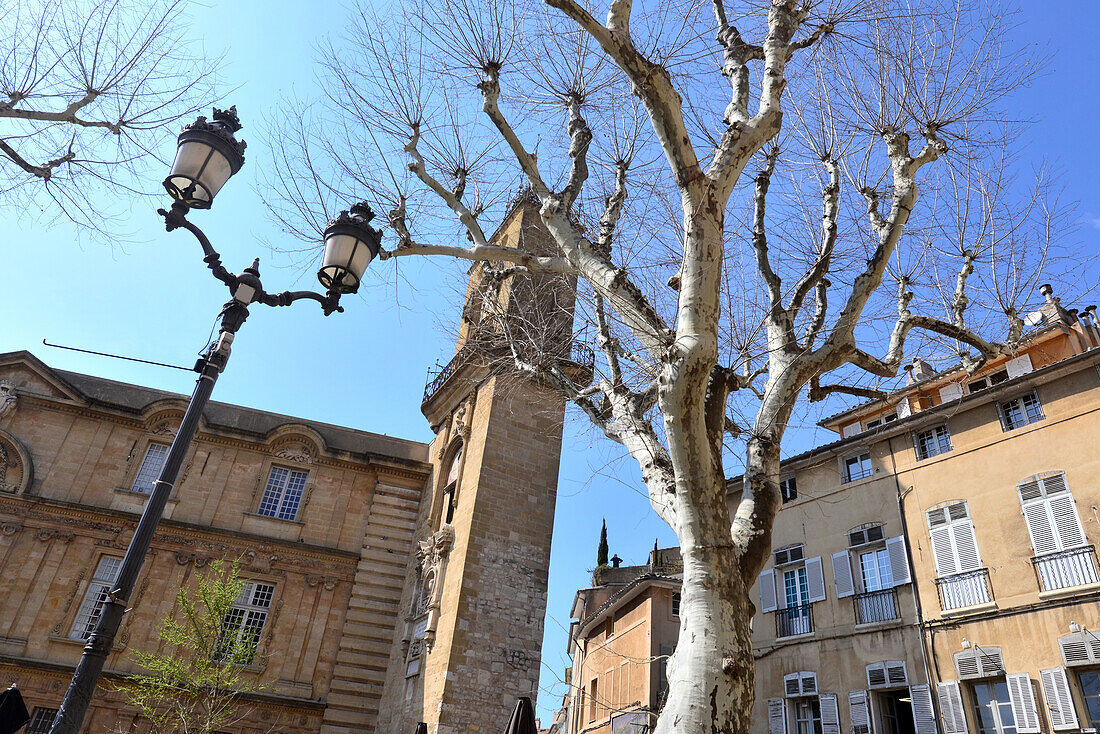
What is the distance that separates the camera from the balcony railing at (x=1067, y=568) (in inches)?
489

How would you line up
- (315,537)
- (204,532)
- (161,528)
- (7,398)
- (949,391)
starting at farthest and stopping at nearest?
(315,537) < (7,398) < (204,532) < (161,528) < (949,391)

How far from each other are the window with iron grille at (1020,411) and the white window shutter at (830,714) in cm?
671

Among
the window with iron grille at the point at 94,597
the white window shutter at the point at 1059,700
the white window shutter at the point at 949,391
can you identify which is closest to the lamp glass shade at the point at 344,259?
the white window shutter at the point at 1059,700

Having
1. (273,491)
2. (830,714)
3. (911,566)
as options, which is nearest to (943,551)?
(911,566)

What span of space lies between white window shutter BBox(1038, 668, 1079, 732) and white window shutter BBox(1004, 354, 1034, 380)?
6.74 metres

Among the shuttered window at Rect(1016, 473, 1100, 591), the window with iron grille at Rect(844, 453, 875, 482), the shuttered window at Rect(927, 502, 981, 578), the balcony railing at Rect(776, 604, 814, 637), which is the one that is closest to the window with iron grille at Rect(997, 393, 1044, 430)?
the shuttered window at Rect(1016, 473, 1100, 591)

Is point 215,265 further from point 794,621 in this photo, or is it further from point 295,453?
point 295,453

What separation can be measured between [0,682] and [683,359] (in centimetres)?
2074

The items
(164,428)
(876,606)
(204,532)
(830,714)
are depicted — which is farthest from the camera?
(164,428)

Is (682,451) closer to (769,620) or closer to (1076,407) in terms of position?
(1076,407)

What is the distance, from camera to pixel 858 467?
56.2 feet

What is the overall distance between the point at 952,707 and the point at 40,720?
796 inches

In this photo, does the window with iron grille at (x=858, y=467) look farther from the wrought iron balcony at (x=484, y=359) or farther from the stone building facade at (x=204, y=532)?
the stone building facade at (x=204, y=532)

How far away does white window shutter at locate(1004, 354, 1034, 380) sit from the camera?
16.1 meters
